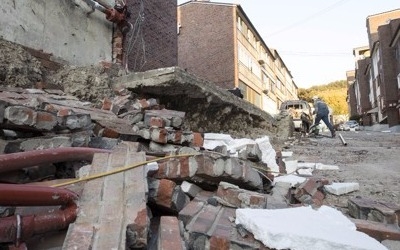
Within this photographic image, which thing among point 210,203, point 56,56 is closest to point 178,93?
point 56,56

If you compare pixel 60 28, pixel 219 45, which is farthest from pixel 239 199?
pixel 219 45

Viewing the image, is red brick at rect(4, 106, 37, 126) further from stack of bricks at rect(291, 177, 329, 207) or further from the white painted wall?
stack of bricks at rect(291, 177, 329, 207)

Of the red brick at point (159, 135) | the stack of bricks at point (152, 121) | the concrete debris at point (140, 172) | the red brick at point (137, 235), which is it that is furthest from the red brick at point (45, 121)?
the red brick at point (137, 235)

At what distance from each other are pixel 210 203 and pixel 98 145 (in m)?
1.16

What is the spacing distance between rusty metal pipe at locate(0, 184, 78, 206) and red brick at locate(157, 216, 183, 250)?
0.50 meters

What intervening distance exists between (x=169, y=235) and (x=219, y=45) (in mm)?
22949

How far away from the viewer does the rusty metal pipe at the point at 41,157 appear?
5.62 ft

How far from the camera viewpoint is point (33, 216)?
1420 millimetres

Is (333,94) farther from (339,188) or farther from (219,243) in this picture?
(219,243)

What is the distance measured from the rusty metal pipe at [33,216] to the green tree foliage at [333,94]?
5707cm

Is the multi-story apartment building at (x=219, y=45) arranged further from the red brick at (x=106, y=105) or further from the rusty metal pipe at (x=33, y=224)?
the rusty metal pipe at (x=33, y=224)

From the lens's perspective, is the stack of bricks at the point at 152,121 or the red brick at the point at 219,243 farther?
the stack of bricks at the point at 152,121

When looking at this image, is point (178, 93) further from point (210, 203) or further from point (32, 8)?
point (210, 203)

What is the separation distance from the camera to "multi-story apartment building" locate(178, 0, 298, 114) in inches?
907
